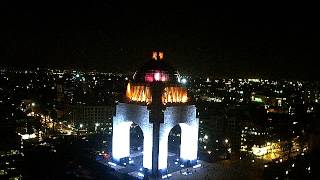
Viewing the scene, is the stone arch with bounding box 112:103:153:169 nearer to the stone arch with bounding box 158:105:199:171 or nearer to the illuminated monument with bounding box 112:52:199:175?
the illuminated monument with bounding box 112:52:199:175

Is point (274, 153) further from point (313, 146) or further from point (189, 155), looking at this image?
point (189, 155)

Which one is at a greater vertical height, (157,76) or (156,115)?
(157,76)

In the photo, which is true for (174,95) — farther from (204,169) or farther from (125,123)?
(204,169)

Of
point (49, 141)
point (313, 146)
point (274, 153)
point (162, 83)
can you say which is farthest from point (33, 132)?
point (313, 146)

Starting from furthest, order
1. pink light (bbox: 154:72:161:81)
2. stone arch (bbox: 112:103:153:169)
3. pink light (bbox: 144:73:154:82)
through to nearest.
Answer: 1. pink light (bbox: 154:72:161:81)
2. pink light (bbox: 144:73:154:82)
3. stone arch (bbox: 112:103:153:169)

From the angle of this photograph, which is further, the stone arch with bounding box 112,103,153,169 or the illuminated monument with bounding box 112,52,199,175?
the stone arch with bounding box 112,103,153,169

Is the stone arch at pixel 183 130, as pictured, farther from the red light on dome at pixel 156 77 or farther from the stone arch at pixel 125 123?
→ the red light on dome at pixel 156 77

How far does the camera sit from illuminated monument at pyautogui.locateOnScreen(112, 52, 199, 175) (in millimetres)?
30828

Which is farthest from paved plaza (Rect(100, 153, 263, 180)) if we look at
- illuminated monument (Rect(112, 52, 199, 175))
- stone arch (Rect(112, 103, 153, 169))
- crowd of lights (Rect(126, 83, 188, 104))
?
crowd of lights (Rect(126, 83, 188, 104))

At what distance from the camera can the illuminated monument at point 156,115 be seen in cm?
3083

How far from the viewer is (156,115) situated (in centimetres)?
3100

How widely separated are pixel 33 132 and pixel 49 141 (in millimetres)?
7870

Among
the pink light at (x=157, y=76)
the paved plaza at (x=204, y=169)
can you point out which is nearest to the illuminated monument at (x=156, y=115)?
the pink light at (x=157, y=76)

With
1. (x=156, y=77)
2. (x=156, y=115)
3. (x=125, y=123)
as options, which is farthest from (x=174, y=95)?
(x=125, y=123)
